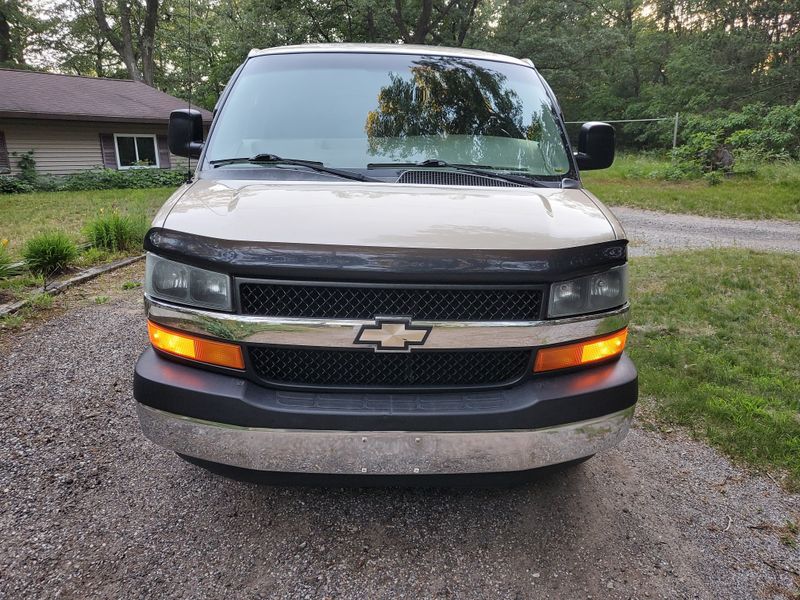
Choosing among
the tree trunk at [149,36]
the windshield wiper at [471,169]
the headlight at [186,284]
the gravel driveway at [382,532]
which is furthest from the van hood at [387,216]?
the tree trunk at [149,36]

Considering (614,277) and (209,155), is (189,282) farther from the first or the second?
(614,277)

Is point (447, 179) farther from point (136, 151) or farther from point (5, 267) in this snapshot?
point (136, 151)

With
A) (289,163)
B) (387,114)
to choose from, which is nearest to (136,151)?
(387,114)

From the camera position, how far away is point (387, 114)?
2.79 m

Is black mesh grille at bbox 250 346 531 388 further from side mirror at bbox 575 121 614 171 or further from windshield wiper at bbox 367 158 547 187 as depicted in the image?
side mirror at bbox 575 121 614 171

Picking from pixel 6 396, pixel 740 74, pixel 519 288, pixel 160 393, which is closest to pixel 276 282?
pixel 160 393

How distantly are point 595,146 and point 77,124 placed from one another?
22675mm

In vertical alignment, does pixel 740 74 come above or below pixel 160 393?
above

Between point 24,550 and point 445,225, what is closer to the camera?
point 445,225

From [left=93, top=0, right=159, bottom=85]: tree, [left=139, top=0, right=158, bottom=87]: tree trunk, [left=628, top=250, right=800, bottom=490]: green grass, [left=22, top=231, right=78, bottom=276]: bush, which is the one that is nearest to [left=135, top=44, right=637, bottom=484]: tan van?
[left=628, top=250, right=800, bottom=490]: green grass

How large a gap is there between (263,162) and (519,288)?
4.61ft

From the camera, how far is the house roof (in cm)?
1903

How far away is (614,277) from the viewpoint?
6.44 ft

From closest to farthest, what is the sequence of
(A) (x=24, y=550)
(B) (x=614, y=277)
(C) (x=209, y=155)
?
(B) (x=614, y=277) → (A) (x=24, y=550) → (C) (x=209, y=155)
